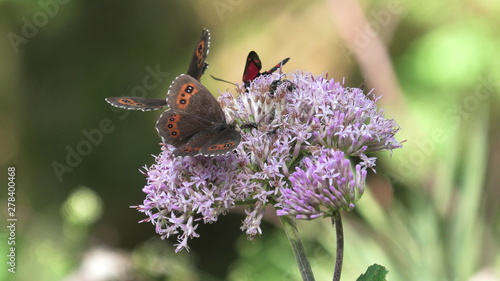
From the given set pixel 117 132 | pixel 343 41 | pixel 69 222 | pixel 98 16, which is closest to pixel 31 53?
pixel 98 16

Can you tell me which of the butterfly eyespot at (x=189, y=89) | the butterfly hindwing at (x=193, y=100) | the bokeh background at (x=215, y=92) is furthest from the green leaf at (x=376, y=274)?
the bokeh background at (x=215, y=92)

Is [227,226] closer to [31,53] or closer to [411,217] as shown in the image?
[411,217]

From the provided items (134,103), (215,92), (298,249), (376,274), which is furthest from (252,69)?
(215,92)

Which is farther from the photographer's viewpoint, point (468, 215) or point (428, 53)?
point (428, 53)

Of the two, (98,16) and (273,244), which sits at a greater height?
(98,16)

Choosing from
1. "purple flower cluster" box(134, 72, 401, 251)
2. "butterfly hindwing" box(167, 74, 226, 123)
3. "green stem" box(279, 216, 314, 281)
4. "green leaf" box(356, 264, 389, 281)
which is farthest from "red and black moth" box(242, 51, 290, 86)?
"green leaf" box(356, 264, 389, 281)

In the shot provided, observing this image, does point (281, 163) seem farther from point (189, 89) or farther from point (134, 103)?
point (134, 103)

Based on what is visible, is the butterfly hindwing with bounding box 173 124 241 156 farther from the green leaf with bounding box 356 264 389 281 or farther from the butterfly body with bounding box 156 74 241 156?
the green leaf with bounding box 356 264 389 281
